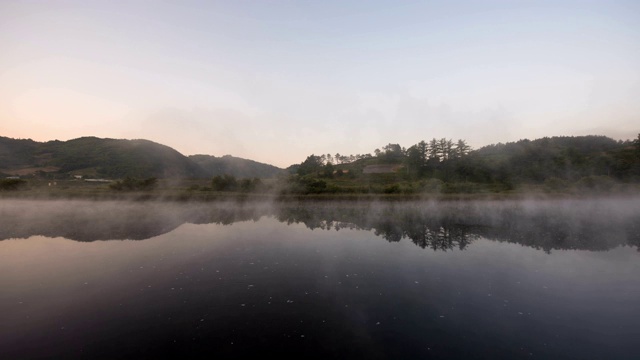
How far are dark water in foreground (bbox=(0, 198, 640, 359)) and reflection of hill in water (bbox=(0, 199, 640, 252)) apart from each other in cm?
45

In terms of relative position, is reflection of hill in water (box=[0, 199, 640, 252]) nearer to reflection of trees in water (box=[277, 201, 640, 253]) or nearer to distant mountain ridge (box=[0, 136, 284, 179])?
reflection of trees in water (box=[277, 201, 640, 253])

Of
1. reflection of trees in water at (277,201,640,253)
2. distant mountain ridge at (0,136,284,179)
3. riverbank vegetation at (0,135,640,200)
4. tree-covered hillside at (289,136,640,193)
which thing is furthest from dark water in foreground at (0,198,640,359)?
distant mountain ridge at (0,136,284,179)

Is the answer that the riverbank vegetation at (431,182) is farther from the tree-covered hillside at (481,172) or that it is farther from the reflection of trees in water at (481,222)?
the reflection of trees in water at (481,222)

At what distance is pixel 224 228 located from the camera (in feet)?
104

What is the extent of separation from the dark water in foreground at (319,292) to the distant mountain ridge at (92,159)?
4100 inches

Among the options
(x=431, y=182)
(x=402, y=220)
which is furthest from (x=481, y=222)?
(x=431, y=182)

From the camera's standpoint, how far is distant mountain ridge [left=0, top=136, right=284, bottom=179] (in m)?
118

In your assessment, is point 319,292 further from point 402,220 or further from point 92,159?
point 92,159

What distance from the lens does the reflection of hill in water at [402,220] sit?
89.2ft

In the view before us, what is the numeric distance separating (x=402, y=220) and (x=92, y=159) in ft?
515

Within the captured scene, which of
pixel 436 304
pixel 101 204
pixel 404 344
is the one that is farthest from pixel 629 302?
pixel 101 204

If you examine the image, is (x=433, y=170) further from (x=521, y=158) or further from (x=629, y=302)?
(x=629, y=302)

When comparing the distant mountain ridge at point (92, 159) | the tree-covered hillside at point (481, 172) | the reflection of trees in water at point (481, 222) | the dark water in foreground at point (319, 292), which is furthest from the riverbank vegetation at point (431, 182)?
the distant mountain ridge at point (92, 159)

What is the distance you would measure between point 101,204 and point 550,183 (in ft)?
303
